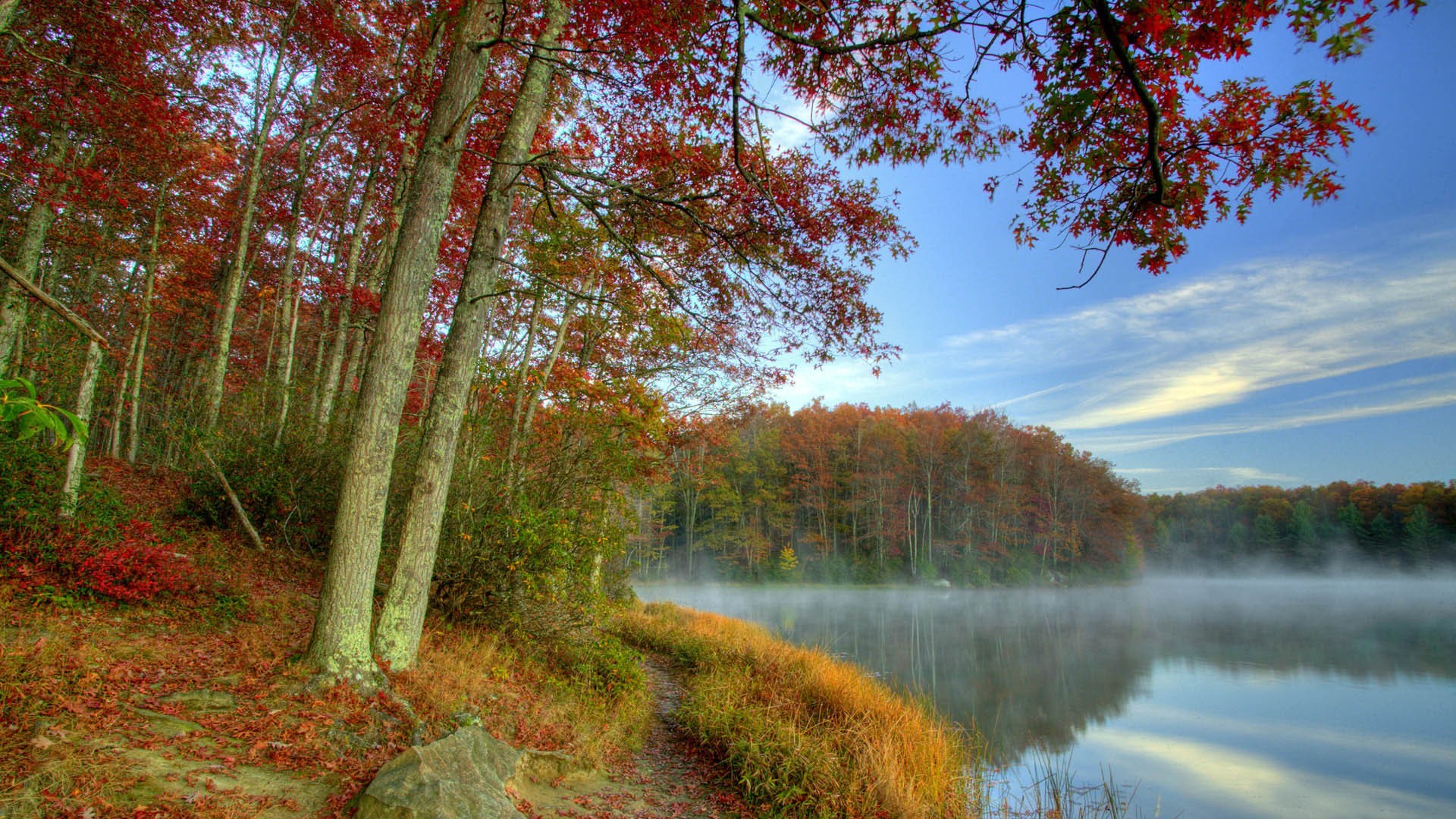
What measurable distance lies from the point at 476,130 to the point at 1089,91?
21.5ft

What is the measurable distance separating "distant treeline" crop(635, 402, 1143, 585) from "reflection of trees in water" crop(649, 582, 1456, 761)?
17.8 ft

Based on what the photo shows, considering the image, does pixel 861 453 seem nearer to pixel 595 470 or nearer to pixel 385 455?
pixel 595 470

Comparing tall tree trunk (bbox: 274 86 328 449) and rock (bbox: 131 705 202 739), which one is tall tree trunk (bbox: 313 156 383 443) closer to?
tall tree trunk (bbox: 274 86 328 449)

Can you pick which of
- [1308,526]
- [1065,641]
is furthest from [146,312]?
[1308,526]

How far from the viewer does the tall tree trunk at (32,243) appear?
6578 millimetres

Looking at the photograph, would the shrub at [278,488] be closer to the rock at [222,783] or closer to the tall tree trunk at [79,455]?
the tall tree trunk at [79,455]

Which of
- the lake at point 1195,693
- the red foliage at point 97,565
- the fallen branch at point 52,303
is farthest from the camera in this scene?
the lake at point 1195,693

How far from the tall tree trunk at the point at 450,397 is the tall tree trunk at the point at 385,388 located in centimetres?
36

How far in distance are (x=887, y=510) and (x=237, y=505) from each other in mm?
37081

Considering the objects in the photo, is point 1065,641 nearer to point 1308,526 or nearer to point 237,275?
point 237,275

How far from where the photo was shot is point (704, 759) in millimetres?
5355

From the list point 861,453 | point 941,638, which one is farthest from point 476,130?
point 861,453

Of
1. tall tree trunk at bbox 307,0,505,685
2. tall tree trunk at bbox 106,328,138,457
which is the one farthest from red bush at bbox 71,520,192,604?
tall tree trunk at bbox 106,328,138,457

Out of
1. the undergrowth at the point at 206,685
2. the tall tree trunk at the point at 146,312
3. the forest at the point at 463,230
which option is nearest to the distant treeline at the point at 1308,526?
the forest at the point at 463,230
